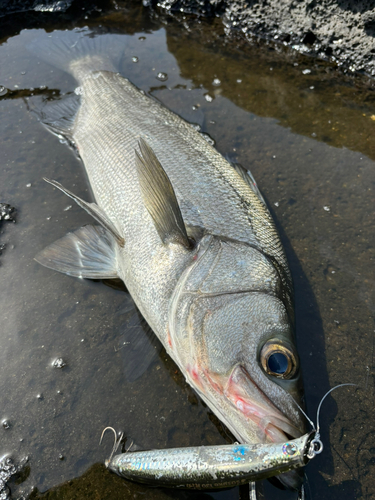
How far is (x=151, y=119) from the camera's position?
3340 mm

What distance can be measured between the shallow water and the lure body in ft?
1.35

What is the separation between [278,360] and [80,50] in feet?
14.5

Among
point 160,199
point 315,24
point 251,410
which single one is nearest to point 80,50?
point 315,24

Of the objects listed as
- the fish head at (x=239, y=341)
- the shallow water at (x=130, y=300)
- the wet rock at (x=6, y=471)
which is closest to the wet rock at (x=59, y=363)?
the shallow water at (x=130, y=300)

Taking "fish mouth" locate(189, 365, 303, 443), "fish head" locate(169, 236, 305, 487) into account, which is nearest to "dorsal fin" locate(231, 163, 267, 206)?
"fish head" locate(169, 236, 305, 487)

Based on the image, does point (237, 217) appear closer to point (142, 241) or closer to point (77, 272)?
point (142, 241)

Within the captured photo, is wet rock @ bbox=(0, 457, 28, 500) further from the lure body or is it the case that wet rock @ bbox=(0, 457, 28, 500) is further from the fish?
the fish

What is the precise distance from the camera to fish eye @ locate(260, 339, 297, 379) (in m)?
1.79

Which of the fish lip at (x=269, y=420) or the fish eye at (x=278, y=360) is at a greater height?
the fish eye at (x=278, y=360)

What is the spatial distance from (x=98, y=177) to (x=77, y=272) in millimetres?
847

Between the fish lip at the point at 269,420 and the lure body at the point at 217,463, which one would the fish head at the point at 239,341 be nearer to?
the fish lip at the point at 269,420

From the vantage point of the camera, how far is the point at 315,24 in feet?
15.2

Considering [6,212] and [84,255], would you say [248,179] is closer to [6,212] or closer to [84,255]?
[84,255]

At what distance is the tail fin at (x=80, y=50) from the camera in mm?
4301
